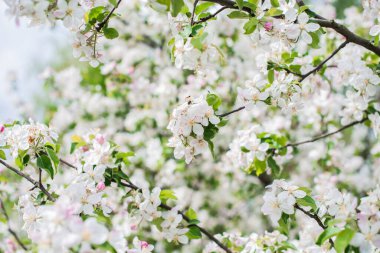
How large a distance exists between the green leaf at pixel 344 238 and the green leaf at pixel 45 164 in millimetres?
950

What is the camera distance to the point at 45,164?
5.41ft

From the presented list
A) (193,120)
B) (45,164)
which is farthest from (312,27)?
(45,164)

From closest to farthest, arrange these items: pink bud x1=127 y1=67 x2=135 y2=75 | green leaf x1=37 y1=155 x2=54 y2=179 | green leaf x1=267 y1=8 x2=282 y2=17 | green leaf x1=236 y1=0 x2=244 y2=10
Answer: green leaf x1=236 y1=0 x2=244 y2=10 < green leaf x1=267 y1=8 x2=282 y2=17 < green leaf x1=37 y1=155 x2=54 y2=179 < pink bud x1=127 y1=67 x2=135 y2=75

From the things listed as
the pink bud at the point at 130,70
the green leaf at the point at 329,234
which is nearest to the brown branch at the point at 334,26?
the green leaf at the point at 329,234

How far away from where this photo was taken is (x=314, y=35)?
1.65 metres

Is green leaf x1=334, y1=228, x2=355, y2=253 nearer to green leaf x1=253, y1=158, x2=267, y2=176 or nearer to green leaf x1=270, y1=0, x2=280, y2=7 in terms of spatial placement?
green leaf x1=270, y1=0, x2=280, y2=7

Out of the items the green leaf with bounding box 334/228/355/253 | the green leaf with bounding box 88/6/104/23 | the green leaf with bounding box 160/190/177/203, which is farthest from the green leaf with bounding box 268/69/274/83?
the green leaf with bounding box 334/228/355/253

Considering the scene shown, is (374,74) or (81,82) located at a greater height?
(374,74)

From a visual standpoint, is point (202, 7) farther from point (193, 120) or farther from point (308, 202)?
point (308, 202)

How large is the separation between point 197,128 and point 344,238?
1.97 ft

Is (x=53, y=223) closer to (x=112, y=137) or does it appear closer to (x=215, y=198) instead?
(x=112, y=137)

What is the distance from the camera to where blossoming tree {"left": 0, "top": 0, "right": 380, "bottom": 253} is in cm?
131

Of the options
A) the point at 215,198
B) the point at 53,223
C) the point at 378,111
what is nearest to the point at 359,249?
the point at 53,223

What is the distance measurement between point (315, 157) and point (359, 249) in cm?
248
